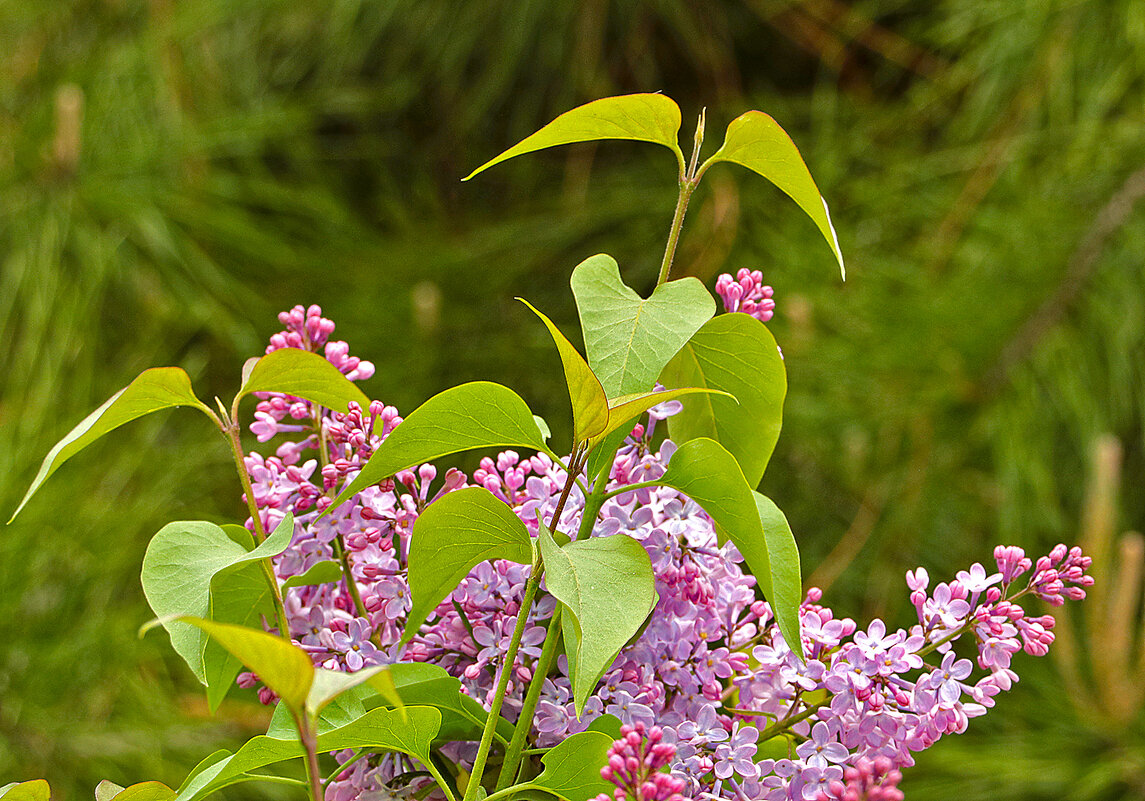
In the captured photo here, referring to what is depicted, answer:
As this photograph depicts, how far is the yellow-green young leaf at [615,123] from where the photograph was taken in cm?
19

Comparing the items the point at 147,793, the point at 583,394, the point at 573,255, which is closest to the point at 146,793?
the point at 147,793

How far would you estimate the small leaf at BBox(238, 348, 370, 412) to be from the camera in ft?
0.65

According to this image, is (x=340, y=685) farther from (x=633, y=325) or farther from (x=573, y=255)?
(x=573, y=255)

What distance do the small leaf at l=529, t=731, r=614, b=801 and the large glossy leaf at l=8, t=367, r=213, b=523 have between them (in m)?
0.09

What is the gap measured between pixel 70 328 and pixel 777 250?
54 cm

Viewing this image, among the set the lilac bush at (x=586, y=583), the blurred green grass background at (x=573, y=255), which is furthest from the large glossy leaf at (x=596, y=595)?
the blurred green grass background at (x=573, y=255)

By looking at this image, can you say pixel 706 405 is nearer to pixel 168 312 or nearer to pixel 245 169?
pixel 168 312

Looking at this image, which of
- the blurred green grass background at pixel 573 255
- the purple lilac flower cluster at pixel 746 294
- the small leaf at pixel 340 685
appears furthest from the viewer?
the blurred green grass background at pixel 573 255

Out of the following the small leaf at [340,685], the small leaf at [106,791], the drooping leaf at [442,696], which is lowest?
the small leaf at [106,791]

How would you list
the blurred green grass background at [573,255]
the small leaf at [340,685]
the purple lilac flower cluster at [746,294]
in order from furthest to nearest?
1. the blurred green grass background at [573,255]
2. the purple lilac flower cluster at [746,294]
3. the small leaf at [340,685]

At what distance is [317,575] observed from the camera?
0.21 m

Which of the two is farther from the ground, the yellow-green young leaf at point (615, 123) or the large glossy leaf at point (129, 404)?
the yellow-green young leaf at point (615, 123)

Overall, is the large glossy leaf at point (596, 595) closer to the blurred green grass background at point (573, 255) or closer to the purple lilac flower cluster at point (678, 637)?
the purple lilac flower cluster at point (678, 637)

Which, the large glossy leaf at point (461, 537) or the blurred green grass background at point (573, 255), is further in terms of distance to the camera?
the blurred green grass background at point (573, 255)
